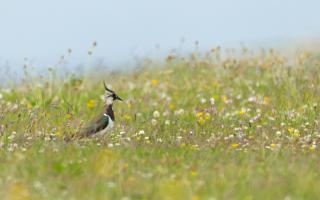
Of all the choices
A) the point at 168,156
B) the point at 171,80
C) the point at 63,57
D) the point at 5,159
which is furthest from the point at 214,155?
the point at 171,80

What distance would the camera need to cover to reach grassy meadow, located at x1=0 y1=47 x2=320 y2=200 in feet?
20.4

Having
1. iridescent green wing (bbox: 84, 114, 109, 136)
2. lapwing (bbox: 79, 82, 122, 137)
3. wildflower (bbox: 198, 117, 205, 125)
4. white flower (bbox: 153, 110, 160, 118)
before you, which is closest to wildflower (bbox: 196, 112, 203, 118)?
wildflower (bbox: 198, 117, 205, 125)

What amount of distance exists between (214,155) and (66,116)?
Result: 3.72 m

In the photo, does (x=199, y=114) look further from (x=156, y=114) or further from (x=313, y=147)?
(x=313, y=147)

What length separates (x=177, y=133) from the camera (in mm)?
10062

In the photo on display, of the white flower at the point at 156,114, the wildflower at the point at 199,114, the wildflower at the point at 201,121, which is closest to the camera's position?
the wildflower at the point at 201,121

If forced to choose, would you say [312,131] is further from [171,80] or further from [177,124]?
[171,80]

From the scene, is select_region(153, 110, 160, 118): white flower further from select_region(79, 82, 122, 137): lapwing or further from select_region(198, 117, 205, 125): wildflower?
select_region(79, 82, 122, 137): lapwing

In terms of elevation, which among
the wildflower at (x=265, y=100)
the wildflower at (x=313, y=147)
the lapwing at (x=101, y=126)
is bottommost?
the wildflower at (x=265, y=100)

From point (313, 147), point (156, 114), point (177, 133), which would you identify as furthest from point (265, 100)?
point (313, 147)

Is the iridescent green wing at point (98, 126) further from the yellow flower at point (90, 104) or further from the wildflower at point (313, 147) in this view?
the yellow flower at point (90, 104)

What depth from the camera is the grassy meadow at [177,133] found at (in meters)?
6.22

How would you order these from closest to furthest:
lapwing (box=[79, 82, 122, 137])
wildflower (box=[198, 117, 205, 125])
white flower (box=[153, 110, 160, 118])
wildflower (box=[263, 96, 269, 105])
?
lapwing (box=[79, 82, 122, 137]), wildflower (box=[198, 117, 205, 125]), white flower (box=[153, 110, 160, 118]), wildflower (box=[263, 96, 269, 105])

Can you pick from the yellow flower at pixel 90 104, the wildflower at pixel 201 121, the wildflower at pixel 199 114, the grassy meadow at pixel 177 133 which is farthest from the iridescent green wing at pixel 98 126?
the yellow flower at pixel 90 104
